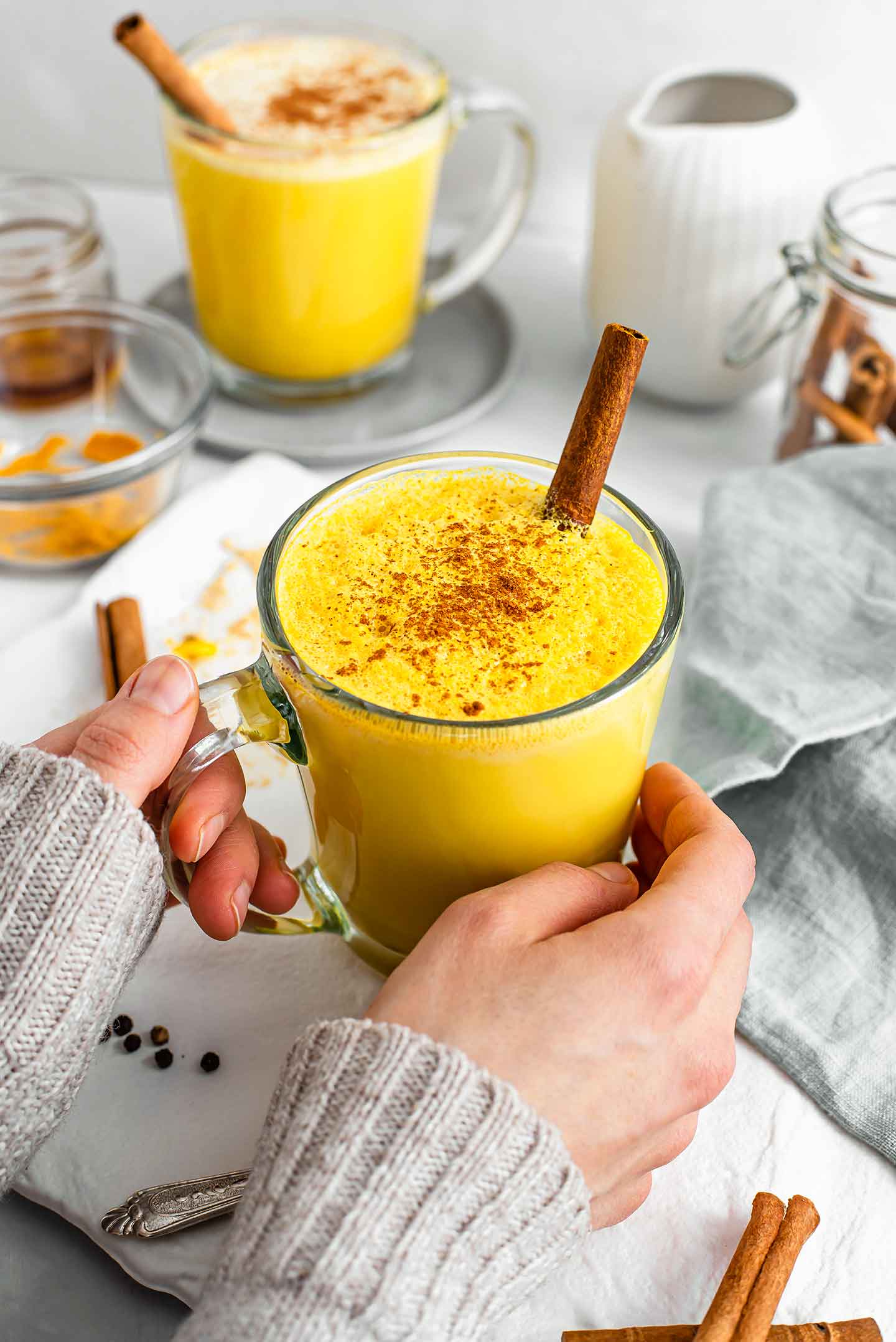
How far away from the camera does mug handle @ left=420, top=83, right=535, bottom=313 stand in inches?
52.0

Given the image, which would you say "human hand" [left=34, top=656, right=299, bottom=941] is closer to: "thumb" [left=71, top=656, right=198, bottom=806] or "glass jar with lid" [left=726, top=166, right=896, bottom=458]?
"thumb" [left=71, top=656, right=198, bottom=806]

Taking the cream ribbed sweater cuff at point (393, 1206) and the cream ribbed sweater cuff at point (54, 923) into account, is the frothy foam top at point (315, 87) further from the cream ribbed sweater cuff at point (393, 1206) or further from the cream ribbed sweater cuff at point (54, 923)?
the cream ribbed sweater cuff at point (393, 1206)

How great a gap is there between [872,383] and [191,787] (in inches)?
29.4

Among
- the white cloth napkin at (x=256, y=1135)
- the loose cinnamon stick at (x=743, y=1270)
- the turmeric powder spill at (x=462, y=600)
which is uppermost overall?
the turmeric powder spill at (x=462, y=600)

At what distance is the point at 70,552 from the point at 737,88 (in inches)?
32.6

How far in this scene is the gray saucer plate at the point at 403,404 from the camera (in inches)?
52.0

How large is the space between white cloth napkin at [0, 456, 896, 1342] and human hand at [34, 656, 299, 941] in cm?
6

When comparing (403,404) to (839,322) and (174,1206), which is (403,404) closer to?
(839,322)

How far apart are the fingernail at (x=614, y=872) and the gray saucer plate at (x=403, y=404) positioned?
655 mm

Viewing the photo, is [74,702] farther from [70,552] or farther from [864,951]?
[864,951]

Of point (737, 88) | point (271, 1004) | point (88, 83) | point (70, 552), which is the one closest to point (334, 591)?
point (271, 1004)

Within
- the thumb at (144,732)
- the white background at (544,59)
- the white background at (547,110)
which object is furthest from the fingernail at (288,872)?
the white background at (544,59)

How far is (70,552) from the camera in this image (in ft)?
3.86

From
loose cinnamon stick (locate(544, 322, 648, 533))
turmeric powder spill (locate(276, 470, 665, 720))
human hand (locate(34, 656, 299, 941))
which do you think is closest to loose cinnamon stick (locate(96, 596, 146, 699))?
human hand (locate(34, 656, 299, 941))
